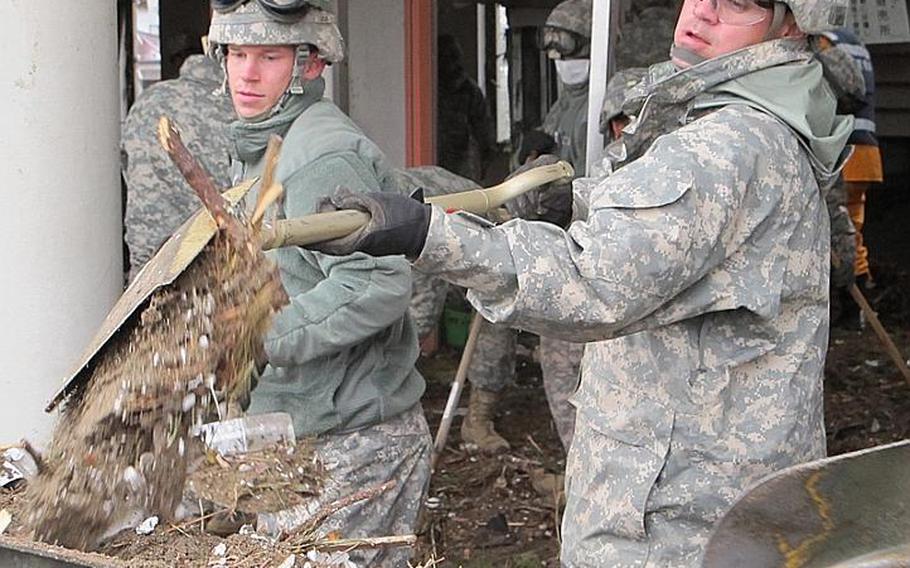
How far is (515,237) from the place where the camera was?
99.9 inches

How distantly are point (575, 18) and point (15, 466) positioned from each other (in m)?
4.46

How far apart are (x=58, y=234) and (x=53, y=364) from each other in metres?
0.42

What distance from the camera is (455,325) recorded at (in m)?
8.71

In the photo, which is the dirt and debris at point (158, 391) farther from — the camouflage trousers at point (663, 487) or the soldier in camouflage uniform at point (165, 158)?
the soldier in camouflage uniform at point (165, 158)

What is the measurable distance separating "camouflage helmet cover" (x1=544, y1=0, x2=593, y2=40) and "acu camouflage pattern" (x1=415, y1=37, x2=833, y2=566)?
3.93 metres

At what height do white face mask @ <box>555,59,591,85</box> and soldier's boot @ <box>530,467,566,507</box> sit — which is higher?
white face mask @ <box>555,59,591,85</box>

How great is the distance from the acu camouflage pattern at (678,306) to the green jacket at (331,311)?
2.03ft

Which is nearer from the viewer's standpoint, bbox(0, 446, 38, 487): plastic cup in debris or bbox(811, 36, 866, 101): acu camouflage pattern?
bbox(0, 446, 38, 487): plastic cup in debris

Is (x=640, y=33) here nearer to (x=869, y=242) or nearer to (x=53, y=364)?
(x=53, y=364)

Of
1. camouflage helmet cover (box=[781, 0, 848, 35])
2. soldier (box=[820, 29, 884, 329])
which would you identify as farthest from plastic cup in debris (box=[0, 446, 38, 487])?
soldier (box=[820, 29, 884, 329])

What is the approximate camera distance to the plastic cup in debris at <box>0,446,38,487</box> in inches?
111

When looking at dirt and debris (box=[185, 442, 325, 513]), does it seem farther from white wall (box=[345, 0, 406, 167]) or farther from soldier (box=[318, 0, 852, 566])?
white wall (box=[345, 0, 406, 167])

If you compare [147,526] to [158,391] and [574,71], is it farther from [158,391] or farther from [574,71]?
[574,71]

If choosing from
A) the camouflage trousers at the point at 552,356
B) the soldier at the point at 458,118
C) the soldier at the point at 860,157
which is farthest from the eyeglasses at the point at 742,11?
the soldier at the point at 458,118
